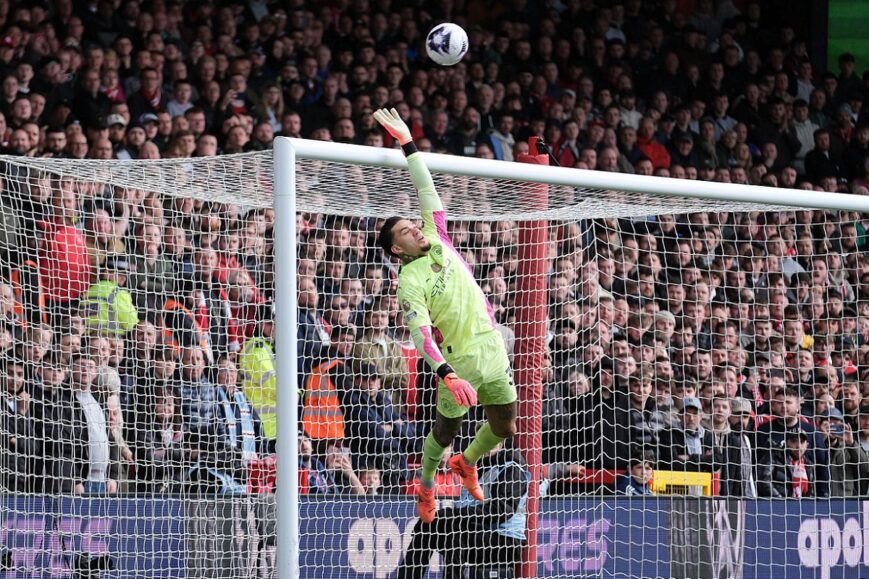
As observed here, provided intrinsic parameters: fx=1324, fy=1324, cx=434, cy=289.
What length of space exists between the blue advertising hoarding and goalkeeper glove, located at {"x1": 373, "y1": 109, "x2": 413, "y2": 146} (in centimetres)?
230

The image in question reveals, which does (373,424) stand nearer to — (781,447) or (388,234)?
(388,234)

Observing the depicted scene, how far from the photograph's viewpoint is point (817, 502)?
367 inches

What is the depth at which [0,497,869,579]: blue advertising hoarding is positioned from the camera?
24.0 ft

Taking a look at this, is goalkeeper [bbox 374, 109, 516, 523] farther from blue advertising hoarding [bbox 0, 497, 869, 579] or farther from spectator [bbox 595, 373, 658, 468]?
spectator [bbox 595, 373, 658, 468]

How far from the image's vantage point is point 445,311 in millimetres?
7219

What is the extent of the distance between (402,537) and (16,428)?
246cm

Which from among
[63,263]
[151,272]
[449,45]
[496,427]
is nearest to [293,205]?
[449,45]

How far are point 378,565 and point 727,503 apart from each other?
248 cm

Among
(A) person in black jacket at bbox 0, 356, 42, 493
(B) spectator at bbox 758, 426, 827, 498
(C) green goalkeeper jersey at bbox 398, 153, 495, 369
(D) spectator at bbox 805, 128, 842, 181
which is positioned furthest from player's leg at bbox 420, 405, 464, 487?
(D) spectator at bbox 805, 128, 842, 181

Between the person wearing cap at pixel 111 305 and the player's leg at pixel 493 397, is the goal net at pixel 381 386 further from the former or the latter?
the player's leg at pixel 493 397

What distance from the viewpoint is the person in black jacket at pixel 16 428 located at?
7.32 meters

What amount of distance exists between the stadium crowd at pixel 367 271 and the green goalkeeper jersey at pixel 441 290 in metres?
1.32

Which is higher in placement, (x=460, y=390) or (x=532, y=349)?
(x=532, y=349)

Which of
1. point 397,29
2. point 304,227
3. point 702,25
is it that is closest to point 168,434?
point 304,227
